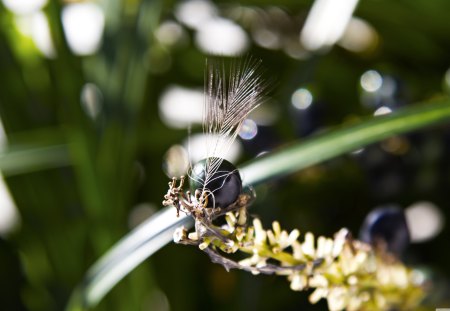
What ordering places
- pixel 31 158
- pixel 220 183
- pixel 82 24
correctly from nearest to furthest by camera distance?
pixel 220 183 < pixel 31 158 < pixel 82 24

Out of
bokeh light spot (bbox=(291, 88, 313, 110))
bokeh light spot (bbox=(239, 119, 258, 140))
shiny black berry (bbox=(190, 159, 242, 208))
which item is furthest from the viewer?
bokeh light spot (bbox=(291, 88, 313, 110))

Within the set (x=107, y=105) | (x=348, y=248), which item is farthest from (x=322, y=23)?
(x=348, y=248)

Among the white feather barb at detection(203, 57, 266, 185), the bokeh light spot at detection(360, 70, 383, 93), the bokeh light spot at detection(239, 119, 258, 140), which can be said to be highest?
the bokeh light spot at detection(360, 70, 383, 93)

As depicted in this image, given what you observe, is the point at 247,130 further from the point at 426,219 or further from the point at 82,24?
the point at 82,24

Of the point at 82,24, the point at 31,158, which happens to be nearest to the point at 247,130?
the point at 31,158

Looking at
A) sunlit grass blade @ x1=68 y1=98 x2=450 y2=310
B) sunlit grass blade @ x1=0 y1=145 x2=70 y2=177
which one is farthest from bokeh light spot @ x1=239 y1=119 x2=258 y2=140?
sunlit grass blade @ x1=0 y1=145 x2=70 y2=177

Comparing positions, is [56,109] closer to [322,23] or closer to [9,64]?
[9,64]

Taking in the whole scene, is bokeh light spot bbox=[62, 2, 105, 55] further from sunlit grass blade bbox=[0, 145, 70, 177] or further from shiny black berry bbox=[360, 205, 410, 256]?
shiny black berry bbox=[360, 205, 410, 256]
